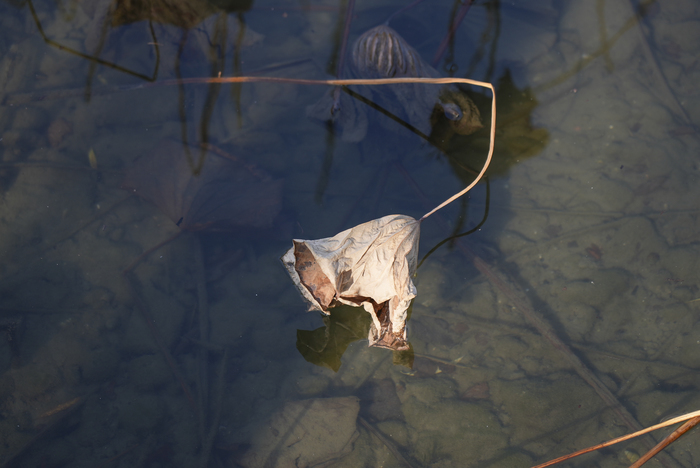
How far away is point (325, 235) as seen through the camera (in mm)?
2180

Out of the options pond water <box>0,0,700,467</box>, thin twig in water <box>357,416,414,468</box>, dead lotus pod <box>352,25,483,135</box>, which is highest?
dead lotus pod <box>352,25,483,135</box>

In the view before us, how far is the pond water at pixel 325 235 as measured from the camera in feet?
6.45

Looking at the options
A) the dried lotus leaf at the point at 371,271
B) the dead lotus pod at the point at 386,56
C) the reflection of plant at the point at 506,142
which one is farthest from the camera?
the reflection of plant at the point at 506,142

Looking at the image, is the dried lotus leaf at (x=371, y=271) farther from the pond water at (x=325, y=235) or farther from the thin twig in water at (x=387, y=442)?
the thin twig in water at (x=387, y=442)

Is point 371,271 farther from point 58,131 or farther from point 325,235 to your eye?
point 58,131

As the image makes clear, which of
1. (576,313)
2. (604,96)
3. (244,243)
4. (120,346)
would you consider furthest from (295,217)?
(604,96)

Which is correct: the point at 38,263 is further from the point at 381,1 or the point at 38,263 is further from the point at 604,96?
the point at 604,96

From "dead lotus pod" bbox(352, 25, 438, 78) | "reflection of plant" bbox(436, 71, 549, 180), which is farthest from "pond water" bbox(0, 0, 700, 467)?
"dead lotus pod" bbox(352, 25, 438, 78)

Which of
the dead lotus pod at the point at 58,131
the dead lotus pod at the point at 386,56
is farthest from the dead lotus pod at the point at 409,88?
the dead lotus pod at the point at 58,131

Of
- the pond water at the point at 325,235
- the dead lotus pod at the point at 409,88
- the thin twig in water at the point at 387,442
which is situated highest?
the dead lotus pod at the point at 409,88

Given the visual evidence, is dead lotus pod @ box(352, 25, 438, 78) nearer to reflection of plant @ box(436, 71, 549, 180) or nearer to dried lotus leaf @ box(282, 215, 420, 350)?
reflection of plant @ box(436, 71, 549, 180)

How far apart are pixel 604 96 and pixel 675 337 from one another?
1.40 meters

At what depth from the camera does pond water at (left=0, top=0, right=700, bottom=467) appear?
1.97 m

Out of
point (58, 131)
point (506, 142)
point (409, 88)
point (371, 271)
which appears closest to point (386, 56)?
point (409, 88)
